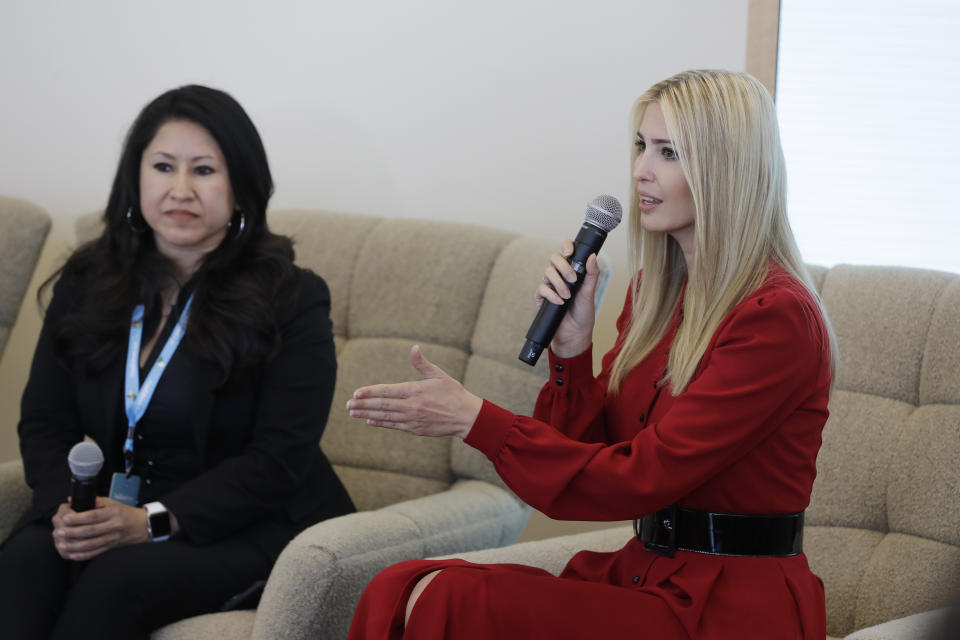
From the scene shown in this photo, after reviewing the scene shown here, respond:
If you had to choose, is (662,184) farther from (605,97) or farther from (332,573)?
(605,97)

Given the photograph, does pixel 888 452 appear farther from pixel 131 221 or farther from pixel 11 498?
pixel 11 498

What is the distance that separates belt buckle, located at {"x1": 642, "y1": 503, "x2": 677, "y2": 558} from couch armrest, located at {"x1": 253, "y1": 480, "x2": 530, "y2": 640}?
48 centimetres

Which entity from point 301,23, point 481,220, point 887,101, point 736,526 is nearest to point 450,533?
point 736,526

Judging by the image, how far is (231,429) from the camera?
2082 millimetres

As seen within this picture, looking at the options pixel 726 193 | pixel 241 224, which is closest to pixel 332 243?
pixel 241 224

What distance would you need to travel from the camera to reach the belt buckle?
5.25 feet

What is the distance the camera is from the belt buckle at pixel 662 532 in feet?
5.25

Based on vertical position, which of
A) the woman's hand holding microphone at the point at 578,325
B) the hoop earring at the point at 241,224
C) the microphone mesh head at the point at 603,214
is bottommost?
the woman's hand holding microphone at the point at 578,325

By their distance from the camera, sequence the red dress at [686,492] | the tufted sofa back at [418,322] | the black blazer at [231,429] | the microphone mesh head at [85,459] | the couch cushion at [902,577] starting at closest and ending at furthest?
the red dress at [686,492] → the microphone mesh head at [85,459] → the couch cushion at [902,577] → the black blazer at [231,429] → the tufted sofa back at [418,322]

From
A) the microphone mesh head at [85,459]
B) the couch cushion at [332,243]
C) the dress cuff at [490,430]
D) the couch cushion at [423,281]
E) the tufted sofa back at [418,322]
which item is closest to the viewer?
the dress cuff at [490,430]

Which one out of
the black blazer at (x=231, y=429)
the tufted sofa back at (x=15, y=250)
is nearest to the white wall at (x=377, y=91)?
the tufted sofa back at (x=15, y=250)

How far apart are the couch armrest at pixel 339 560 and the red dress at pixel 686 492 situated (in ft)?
0.73

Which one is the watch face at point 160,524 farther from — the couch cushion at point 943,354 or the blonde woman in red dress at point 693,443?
the couch cushion at point 943,354

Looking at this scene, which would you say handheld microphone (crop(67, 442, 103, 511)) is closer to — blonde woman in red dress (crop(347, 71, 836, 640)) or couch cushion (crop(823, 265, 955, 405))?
blonde woman in red dress (crop(347, 71, 836, 640))
